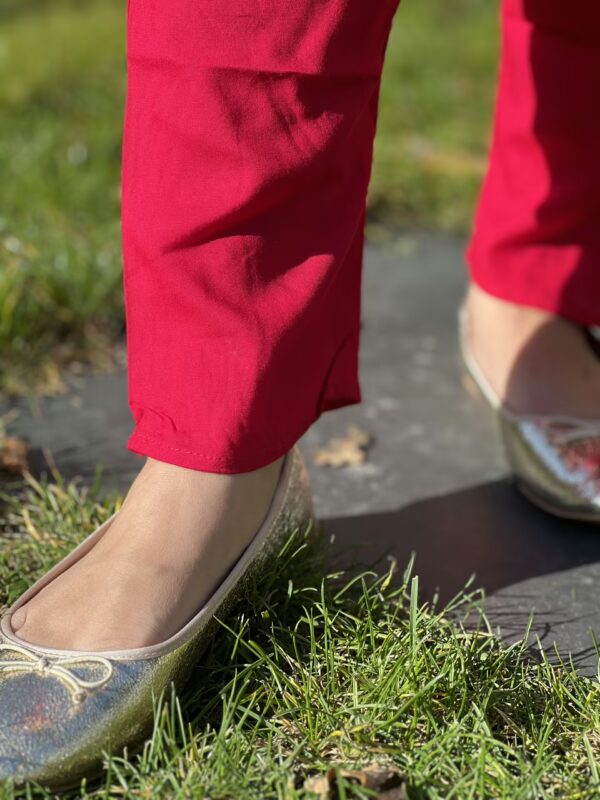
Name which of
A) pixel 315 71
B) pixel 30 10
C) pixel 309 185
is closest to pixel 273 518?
pixel 309 185

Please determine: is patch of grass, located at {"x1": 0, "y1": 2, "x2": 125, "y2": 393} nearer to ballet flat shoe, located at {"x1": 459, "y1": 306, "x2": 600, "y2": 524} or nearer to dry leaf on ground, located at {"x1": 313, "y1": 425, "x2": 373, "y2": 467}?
dry leaf on ground, located at {"x1": 313, "y1": 425, "x2": 373, "y2": 467}

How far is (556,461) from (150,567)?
840 millimetres

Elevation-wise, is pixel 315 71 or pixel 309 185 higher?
pixel 315 71

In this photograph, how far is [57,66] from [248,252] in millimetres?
3479

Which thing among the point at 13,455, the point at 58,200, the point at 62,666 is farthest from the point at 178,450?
the point at 58,200

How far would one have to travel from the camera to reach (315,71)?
116 cm

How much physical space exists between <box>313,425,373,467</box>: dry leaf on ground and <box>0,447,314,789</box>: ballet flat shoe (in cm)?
73

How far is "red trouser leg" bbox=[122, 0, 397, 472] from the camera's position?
3.72 ft

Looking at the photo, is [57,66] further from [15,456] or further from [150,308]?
[150,308]

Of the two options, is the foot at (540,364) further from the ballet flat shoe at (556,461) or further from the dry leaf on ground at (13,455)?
the dry leaf on ground at (13,455)

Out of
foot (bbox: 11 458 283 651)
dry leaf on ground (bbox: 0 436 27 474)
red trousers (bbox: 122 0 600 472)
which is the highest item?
red trousers (bbox: 122 0 600 472)

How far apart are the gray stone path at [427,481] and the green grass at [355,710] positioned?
0.47 feet


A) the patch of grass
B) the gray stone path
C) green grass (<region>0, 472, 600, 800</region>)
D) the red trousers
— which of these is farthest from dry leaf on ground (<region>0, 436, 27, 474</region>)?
the red trousers

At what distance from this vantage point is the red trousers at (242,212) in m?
1.13
